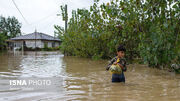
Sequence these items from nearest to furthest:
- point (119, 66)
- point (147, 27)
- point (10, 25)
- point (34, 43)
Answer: point (119, 66), point (147, 27), point (34, 43), point (10, 25)

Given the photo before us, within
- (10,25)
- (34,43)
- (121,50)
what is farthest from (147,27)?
(10,25)

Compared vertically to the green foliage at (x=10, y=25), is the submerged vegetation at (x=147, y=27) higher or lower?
lower

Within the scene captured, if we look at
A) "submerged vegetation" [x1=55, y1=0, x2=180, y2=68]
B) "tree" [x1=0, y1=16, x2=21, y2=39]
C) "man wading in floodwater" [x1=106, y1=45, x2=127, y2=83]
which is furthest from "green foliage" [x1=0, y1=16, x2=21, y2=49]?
"man wading in floodwater" [x1=106, y1=45, x2=127, y2=83]

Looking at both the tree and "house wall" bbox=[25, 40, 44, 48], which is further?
the tree

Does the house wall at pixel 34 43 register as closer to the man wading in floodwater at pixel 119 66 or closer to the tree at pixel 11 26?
the tree at pixel 11 26

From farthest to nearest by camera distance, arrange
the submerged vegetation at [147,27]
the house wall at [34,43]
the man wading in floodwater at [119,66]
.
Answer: the house wall at [34,43] < the submerged vegetation at [147,27] < the man wading in floodwater at [119,66]

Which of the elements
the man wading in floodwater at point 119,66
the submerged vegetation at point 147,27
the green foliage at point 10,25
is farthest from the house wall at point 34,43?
the man wading in floodwater at point 119,66

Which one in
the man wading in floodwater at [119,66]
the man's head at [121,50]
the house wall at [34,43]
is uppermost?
the house wall at [34,43]

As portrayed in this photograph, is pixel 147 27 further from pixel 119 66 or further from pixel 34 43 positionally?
pixel 34 43

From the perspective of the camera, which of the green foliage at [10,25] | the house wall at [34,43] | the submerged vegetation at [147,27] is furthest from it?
the green foliage at [10,25]

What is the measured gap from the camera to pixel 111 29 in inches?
396

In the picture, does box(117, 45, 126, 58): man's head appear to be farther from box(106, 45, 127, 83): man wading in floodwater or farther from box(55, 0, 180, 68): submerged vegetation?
box(55, 0, 180, 68): submerged vegetation

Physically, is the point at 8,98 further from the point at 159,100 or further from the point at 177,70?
the point at 177,70

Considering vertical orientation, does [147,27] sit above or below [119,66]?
above
